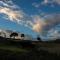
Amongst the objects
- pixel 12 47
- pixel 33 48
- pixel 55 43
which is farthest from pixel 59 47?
pixel 12 47

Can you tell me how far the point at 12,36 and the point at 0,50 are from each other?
1.27 m

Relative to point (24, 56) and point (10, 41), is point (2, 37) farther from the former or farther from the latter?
point (24, 56)

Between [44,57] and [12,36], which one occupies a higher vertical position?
[12,36]

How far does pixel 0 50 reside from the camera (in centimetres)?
1456

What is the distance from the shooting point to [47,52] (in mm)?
14023

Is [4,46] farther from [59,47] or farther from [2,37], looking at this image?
[59,47]

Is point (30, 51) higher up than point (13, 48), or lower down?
lower down

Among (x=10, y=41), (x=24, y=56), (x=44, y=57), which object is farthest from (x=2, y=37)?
(x=44, y=57)

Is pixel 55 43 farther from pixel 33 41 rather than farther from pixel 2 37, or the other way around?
pixel 2 37

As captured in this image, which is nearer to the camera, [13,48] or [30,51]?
[13,48]

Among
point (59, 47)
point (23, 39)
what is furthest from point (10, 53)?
point (59, 47)

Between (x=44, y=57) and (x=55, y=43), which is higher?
(x=55, y=43)

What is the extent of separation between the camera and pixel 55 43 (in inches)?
556

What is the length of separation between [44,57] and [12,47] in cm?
226
